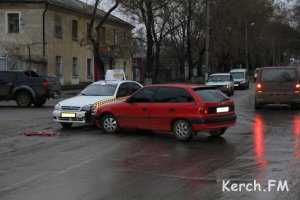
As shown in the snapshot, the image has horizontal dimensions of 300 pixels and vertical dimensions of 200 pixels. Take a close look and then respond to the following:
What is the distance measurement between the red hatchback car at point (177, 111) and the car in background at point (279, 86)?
11074 mm

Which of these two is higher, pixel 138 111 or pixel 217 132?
pixel 138 111

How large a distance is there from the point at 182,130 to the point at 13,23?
37049 mm

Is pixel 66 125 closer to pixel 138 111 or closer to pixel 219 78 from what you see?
pixel 138 111

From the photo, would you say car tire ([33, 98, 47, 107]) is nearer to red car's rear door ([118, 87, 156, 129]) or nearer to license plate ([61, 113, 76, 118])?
license plate ([61, 113, 76, 118])

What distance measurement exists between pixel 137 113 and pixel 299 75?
12.3 meters

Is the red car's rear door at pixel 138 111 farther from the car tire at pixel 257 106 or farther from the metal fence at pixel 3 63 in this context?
the metal fence at pixel 3 63

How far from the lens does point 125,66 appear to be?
2872 inches

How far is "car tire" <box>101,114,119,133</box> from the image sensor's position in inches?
717

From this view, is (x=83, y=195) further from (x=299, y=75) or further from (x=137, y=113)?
(x=299, y=75)

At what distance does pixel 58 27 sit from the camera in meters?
52.9

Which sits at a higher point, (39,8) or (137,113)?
(39,8)

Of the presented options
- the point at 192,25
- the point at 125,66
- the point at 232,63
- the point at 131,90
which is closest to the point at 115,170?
the point at 131,90

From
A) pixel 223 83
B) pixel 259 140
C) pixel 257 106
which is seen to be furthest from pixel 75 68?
pixel 259 140

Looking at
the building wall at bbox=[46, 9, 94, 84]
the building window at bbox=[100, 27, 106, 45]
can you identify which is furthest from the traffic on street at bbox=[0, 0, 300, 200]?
the building window at bbox=[100, 27, 106, 45]
